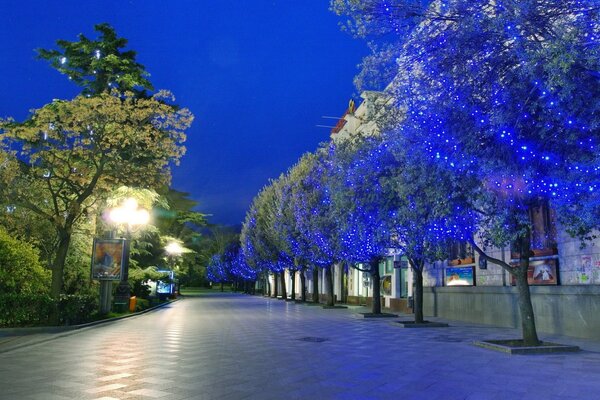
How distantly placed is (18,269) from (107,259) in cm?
510

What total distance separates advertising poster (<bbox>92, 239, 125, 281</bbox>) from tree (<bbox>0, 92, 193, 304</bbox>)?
2.03m

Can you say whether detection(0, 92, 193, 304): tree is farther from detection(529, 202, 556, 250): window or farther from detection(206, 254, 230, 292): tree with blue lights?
detection(206, 254, 230, 292): tree with blue lights

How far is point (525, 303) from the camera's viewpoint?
43.0 feet

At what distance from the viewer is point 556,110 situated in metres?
9.48

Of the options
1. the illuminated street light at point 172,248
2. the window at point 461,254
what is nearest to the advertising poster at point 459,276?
the window at point 461,254

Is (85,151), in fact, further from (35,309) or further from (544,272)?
(544,272)

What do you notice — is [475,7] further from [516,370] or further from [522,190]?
[516,370]

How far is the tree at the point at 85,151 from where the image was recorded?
19422mm

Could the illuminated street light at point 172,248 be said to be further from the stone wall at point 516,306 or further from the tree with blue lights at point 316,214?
the stone wall at point 516,306

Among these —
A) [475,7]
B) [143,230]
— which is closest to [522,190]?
[475,7]

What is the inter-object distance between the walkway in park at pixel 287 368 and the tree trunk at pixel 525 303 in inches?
42.3

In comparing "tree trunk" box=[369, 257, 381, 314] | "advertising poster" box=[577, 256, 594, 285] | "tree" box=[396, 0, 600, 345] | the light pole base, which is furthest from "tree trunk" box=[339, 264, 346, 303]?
"tree" box=[396, 0, 600, 345]

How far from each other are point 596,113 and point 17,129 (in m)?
18.5

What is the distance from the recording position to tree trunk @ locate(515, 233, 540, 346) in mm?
12734
